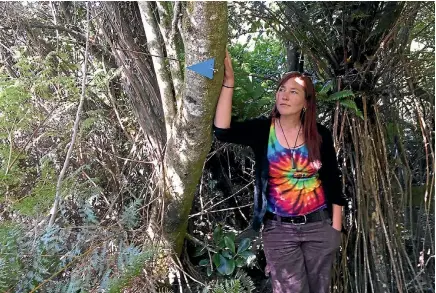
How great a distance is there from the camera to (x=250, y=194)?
2889 mm

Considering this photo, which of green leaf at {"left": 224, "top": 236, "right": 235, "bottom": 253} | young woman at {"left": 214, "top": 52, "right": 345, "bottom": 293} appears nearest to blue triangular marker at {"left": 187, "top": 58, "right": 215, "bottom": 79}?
young woman at {"left": 214, "top": 52, "right": 345, "bottom": 293}

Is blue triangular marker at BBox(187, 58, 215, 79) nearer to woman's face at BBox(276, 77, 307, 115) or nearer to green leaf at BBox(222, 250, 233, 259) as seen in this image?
woman's face at BBox(276, 77, 307, 115)

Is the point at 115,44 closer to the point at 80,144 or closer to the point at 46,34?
the point at 80,144

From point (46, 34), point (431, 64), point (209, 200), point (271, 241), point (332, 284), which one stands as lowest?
point (332, 284)

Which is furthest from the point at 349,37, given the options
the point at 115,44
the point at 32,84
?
the point at 32,84

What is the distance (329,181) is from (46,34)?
227 cm

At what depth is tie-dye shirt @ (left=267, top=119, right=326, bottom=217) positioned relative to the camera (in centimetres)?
192

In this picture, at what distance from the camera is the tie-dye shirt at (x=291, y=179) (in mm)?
1915

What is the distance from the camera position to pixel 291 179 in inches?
75.7

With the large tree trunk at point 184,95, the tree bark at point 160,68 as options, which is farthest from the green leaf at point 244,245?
the tree bark at point 160,68

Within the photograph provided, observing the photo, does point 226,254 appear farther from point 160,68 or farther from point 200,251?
point 160,68

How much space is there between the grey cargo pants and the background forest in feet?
0.79

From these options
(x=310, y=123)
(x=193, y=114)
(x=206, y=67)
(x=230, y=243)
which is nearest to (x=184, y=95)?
(x=193, y=114)

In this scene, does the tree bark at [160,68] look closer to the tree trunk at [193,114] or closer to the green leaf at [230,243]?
the tree trunk at [193,114]
